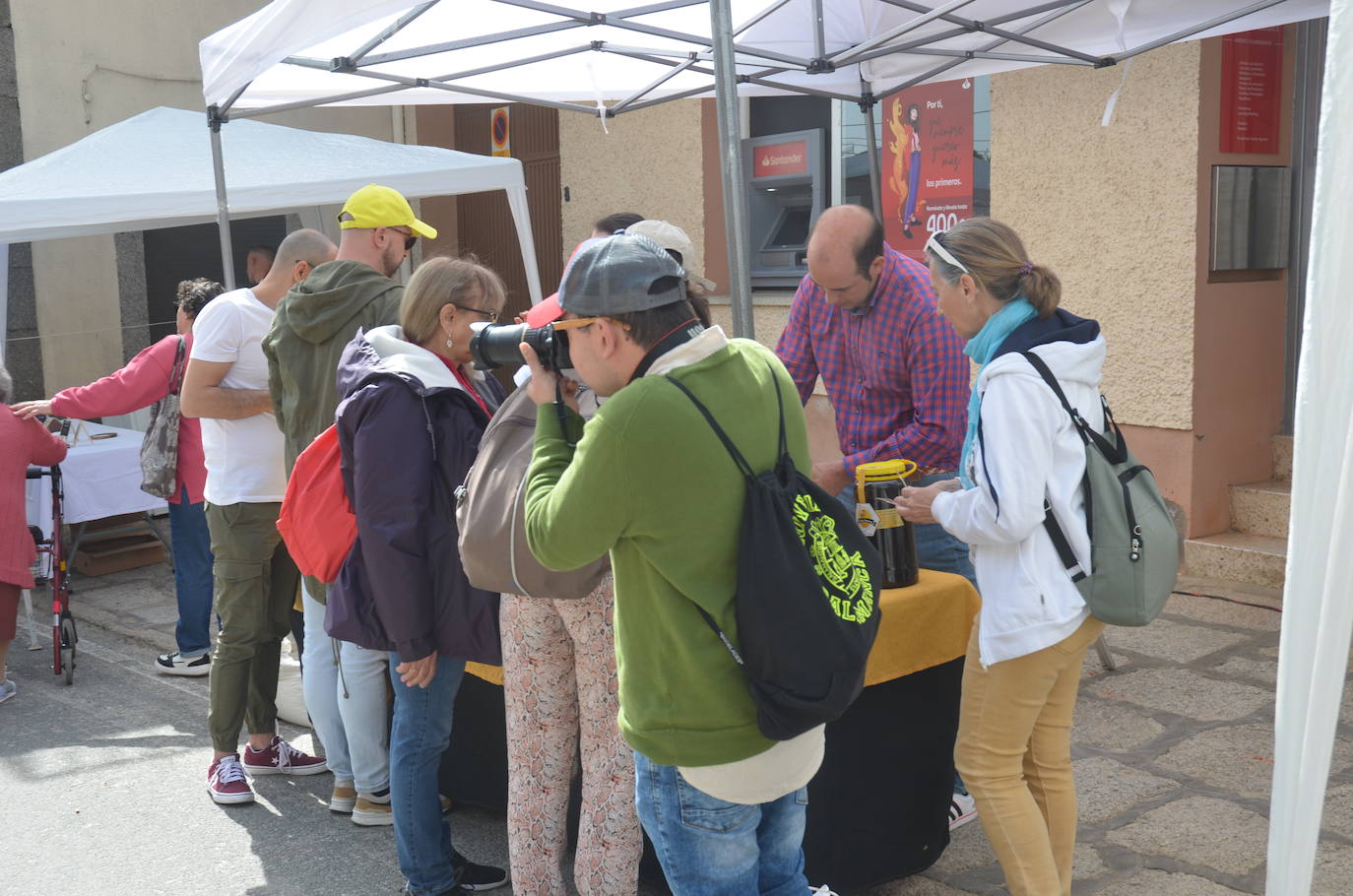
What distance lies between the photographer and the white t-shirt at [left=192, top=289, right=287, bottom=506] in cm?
424

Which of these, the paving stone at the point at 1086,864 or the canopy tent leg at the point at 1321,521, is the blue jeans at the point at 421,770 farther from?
the canopy tent leg at the point at 1321,521

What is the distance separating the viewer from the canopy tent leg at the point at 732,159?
3.30 metres

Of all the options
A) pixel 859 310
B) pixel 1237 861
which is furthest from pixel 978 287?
pixel 1237 861

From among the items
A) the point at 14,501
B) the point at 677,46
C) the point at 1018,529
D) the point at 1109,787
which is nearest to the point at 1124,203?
the point at 677,46

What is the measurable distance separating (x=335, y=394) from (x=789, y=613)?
2.14 metres

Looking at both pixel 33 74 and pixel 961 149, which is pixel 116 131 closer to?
pixel 33 74

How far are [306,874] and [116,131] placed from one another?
5.62 m

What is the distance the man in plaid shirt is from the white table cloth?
4.34 metres

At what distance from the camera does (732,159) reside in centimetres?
335

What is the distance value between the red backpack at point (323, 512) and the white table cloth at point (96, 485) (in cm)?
350

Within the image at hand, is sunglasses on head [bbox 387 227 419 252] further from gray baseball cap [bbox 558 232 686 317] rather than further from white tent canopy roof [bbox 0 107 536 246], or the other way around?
white tent canopy roof [bbox 0 107 536 246]

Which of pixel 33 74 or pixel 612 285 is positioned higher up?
pixel 33 74

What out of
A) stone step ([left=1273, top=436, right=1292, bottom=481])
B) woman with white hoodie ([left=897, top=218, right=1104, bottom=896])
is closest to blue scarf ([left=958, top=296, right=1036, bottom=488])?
woman with white hoodie ([left=897, top=218, right=1104, bottom=896])

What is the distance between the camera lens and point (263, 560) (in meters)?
4.22
